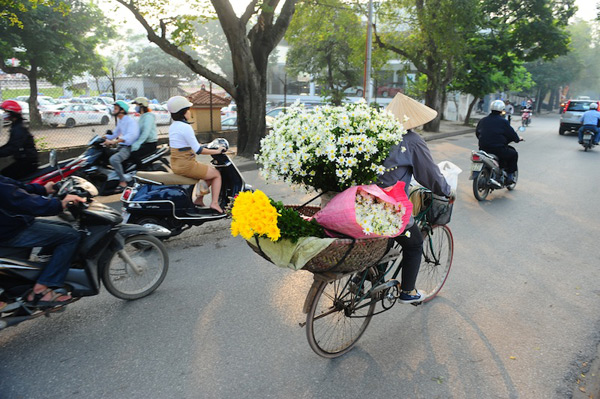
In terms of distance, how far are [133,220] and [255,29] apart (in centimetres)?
811

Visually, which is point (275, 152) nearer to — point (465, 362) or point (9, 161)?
point (465, 362)

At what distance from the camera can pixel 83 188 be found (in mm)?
3480

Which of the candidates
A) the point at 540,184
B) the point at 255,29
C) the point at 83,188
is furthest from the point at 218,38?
the point at 83,188

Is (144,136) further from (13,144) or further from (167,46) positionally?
(167,46)

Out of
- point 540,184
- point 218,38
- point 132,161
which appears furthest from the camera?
point 218,38

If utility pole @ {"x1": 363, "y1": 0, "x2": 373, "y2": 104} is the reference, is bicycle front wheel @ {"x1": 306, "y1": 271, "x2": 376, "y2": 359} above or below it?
below

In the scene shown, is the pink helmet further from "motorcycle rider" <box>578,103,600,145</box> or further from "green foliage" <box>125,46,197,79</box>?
"green foliage" <box>125,46,197,79</box>

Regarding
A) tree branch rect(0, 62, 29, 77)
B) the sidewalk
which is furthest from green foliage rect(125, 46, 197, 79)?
the sidewalk

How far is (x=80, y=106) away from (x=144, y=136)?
17496 millimetres

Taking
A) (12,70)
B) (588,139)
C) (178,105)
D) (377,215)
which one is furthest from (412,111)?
(12,70)

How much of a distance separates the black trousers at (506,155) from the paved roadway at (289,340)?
321 centimetres

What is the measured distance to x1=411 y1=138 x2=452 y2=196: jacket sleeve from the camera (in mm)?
3275

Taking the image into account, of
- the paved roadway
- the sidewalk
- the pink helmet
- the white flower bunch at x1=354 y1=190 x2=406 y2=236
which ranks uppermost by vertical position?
the pink helmet

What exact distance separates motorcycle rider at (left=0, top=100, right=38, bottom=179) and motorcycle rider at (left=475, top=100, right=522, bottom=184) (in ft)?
23.6
